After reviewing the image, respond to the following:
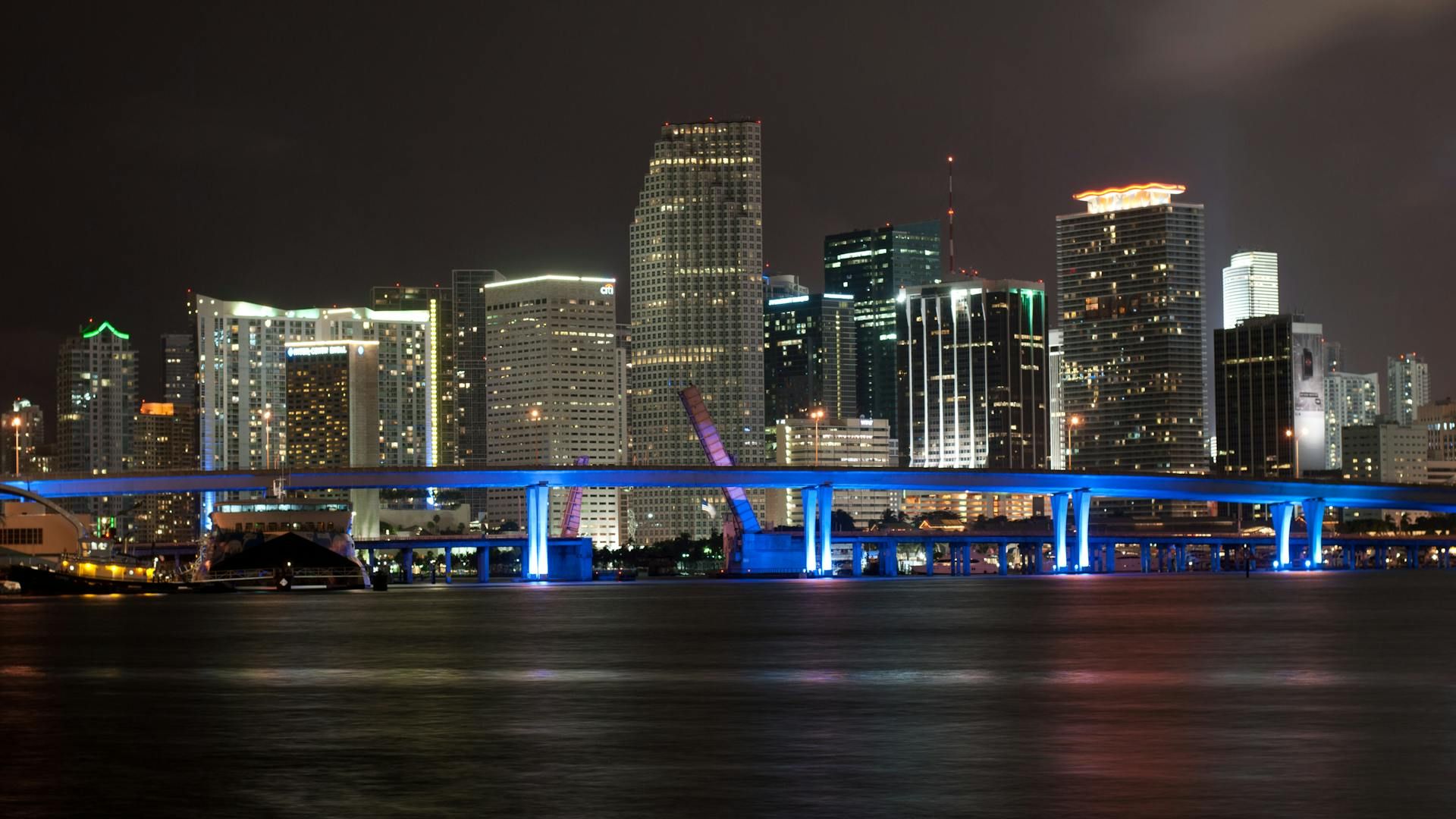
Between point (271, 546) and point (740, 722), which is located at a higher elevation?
point (740, 722)

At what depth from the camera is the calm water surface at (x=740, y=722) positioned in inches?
893

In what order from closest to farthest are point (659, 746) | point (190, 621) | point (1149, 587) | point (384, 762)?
1. point (384, 762)
2. point (659, 746)
3. point (190, 621)
4. point (1149, 587)

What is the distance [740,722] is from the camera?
105 ft

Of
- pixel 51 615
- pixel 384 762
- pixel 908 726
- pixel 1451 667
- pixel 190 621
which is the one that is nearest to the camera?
pixel 384 762

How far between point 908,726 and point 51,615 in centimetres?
7108

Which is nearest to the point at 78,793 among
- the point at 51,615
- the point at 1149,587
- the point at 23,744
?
the point at 23,744

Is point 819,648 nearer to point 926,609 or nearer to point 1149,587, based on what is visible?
point 926,609

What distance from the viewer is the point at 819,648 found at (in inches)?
2202

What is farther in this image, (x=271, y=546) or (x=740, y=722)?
(x=271, y=546)

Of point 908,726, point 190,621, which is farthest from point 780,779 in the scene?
point 190,621

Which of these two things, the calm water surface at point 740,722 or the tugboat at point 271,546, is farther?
the tugboat at point 271,546

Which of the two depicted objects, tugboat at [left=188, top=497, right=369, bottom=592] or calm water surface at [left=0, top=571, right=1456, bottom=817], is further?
tugboat at [left=188, top=497, right=369, bottom=592]

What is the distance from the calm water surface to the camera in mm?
22688

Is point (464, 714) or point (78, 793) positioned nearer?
point (78, 793)
